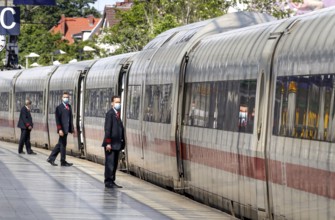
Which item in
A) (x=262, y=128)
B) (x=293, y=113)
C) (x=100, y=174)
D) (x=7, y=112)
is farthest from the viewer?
(x=7, y=112)

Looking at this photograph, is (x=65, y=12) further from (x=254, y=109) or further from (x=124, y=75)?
(x=254, y=109)

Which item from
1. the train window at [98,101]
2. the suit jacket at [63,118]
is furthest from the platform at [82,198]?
the train window at [98,101]

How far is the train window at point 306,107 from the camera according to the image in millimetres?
13703

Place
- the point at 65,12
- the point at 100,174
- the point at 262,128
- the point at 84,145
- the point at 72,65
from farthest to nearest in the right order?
the point at 65,12 < the point at 72,65 < the point at 84,145 < the point at 100,174 < the point at 262,128

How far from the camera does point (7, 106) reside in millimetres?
54375

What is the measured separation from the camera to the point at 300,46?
15.2 metres

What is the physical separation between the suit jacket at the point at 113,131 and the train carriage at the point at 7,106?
28.8 meters

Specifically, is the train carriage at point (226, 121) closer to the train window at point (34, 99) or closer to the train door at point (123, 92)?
the train door at point (123, 92)

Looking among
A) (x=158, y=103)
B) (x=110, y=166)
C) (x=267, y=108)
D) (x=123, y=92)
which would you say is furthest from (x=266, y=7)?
(x=267, y=108)

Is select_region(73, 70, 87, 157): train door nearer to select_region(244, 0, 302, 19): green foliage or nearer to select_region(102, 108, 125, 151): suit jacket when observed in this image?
select_region(244, 0, 302, 19): green foliage

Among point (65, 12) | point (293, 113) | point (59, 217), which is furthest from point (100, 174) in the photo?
point (65, 12)

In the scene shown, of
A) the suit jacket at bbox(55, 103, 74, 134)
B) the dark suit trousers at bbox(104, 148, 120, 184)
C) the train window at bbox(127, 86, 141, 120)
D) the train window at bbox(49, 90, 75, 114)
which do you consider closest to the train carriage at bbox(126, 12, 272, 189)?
the train window at bbox(127, 86, 141, 120)

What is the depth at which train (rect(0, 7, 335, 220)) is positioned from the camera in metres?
14.2

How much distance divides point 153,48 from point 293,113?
1282 centimetres
